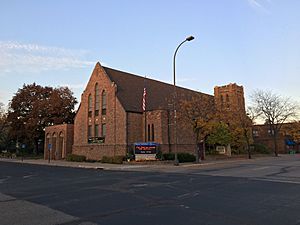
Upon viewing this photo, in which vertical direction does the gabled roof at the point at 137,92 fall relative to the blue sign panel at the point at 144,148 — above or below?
above

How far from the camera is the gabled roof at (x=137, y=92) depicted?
40203mm

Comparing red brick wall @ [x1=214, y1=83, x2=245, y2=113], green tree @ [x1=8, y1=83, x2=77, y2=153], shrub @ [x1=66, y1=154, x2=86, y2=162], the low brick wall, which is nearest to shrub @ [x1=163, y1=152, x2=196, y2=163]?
the low brick wall

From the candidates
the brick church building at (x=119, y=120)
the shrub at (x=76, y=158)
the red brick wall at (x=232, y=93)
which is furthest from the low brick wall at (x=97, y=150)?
the red brick wall at (x=232, y=93)

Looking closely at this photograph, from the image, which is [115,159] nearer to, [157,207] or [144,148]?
[144,148]

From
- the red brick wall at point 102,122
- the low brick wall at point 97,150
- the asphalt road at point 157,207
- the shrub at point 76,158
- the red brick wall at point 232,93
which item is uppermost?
the red brick wall at point 232,93

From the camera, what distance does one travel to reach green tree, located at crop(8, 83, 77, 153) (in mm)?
56125

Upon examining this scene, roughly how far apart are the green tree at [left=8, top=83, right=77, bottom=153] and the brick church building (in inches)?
332

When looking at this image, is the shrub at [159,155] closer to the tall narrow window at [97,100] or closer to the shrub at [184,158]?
the shrub at [184,158]

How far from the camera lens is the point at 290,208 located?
27.7 ft

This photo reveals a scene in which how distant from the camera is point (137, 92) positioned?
141 feet

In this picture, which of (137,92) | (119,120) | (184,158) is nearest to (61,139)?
(119,120)

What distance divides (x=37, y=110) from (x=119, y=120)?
82.4ft

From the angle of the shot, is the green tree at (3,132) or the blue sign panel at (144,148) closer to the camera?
the blue sign panel at (144,148)

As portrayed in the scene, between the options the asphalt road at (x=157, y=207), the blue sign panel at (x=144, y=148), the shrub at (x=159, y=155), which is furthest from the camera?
the shrub at (x=159, y=155)
